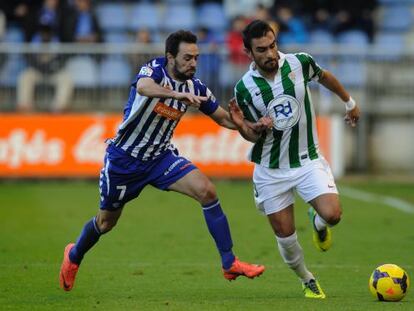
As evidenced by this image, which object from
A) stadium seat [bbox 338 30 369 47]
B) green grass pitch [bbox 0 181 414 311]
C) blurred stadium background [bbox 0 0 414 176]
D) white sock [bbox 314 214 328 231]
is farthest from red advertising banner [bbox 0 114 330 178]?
white sock [bbox 314 214 328 231]

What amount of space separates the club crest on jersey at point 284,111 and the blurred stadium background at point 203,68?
11127mm

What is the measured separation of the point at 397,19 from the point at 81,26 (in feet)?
22.6

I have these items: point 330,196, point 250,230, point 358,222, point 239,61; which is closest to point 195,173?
point 330,196

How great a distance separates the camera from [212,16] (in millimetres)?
23641

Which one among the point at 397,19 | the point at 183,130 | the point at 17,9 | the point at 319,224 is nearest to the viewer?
the point at 319,224

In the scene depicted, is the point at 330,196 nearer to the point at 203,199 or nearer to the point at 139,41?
the point at 203,199

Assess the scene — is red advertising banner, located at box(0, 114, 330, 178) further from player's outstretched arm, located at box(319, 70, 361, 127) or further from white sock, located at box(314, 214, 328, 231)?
player's outstretched arm, located at box(319, 70, 361, 127)

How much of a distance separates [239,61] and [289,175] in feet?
38.1

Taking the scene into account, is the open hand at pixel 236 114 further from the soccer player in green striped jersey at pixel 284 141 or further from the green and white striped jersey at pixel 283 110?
the green and white striped jersey at pixel 283 110

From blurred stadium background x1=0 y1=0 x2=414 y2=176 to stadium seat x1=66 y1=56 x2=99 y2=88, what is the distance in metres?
0.02

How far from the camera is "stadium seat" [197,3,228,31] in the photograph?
76.8 ft

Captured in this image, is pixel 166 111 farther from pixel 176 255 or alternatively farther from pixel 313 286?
pixel 176 255

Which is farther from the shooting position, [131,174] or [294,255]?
[131,174]

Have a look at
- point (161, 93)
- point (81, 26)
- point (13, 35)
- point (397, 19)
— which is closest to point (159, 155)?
point (161, 93)
